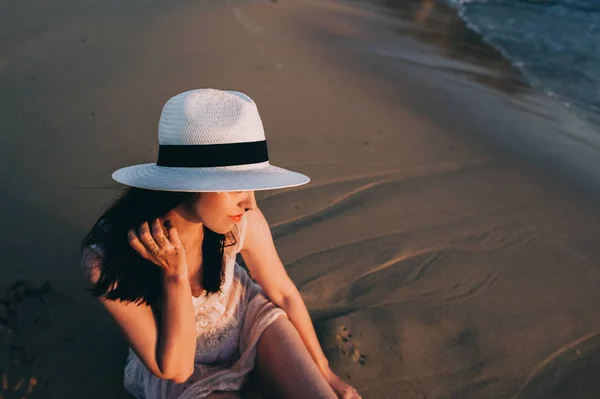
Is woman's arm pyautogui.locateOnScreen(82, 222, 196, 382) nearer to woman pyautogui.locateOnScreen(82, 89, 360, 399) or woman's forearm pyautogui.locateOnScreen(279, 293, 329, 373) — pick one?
woman pyautogui.locateOnScreen(82, 89, 360, 399)

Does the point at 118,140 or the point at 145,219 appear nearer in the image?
the point at 145,219

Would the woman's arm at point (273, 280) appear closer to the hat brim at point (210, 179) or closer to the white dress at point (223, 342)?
the white dress at point (223, 342)

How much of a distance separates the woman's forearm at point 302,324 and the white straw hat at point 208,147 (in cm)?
88

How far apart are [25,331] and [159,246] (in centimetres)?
147

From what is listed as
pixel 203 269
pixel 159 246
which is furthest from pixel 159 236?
pixel 203 269

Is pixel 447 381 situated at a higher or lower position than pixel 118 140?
lower

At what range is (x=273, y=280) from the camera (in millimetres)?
2410

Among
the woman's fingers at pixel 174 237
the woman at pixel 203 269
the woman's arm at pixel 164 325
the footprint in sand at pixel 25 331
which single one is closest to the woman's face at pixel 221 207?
the woman at pixel 203 269

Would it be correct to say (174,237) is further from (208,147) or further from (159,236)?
(208,147)

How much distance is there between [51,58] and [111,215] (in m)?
3.86

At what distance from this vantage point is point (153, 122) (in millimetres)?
4461

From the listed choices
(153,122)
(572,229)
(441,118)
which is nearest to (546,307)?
(572,229)

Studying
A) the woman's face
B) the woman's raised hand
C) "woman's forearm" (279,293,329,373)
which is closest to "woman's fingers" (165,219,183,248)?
the woman's raised hand

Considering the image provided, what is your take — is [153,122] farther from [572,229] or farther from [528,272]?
[572,229]
